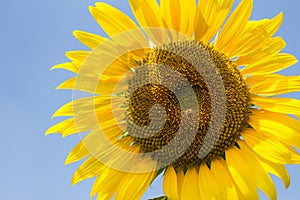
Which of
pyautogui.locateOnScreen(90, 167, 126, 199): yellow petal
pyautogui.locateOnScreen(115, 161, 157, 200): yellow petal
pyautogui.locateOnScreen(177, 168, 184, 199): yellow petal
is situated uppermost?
pyautogui.locateOnScreen(90, 167, 126, 199): yellow petal

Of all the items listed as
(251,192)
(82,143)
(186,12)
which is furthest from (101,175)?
(186,12)

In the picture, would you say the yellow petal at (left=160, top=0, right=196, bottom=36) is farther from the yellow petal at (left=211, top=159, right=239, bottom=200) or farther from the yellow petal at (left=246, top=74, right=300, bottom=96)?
the yellow petal at (left=211, top=159, right=239, bottom=200)

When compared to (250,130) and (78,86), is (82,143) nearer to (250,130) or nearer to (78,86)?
(78,86)

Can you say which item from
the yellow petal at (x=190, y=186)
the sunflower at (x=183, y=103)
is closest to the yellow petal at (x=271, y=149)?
the sunflower at (x=183, y=103)

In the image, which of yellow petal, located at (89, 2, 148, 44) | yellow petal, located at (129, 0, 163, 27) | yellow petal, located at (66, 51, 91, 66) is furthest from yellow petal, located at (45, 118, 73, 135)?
yellow petal, located at (129, 0, 163, 27)

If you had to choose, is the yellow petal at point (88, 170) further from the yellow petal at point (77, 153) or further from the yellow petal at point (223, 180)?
the yellow petal at point (223, 180)

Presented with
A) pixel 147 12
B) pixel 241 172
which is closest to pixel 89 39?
pixel 147 12
